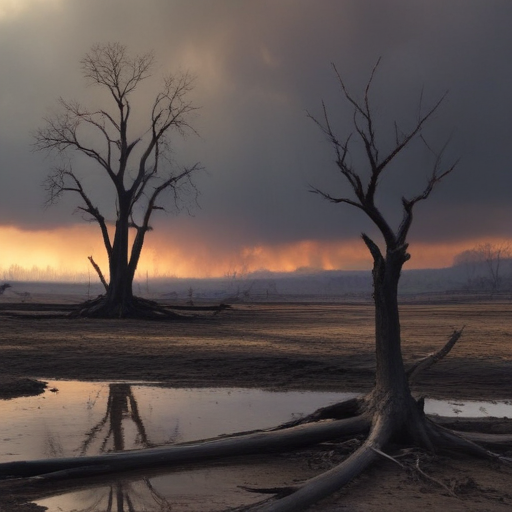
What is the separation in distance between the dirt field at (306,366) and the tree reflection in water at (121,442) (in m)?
1.54

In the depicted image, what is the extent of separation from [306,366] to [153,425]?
7.01 meters

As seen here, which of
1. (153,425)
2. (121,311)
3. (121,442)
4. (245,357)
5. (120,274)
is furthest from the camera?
(120,274)

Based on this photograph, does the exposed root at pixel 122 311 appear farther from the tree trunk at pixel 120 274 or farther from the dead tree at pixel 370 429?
the dead tree at pixel 370 429

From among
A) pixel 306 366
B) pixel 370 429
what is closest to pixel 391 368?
pixel 370 429

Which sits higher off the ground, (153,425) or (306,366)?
(306,366)

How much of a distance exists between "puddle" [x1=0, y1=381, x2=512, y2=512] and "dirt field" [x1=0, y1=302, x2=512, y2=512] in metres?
0.83

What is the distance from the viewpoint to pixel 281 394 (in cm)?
1395

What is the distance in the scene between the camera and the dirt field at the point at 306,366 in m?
7.79

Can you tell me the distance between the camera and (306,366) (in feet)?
57.1

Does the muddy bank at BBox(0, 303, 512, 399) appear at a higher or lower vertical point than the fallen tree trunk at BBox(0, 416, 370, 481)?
higher

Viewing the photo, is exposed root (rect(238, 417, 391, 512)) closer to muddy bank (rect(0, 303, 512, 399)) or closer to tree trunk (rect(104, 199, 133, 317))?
muddy bank (rect(0, 303, 512, 399))

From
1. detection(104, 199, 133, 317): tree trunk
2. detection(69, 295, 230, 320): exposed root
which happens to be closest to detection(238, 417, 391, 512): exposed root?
detection(69, 295, 230, 320): exposed root

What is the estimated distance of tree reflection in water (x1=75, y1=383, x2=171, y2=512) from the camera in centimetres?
712

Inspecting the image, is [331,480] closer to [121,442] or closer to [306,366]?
[121,442]
